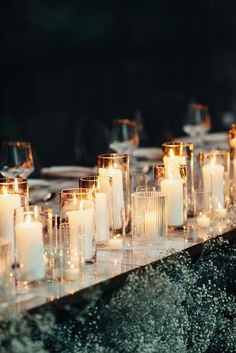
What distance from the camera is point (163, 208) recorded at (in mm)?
2416

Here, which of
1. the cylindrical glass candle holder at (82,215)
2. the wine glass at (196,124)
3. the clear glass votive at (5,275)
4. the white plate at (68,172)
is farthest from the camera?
the wine glass at (196,124)

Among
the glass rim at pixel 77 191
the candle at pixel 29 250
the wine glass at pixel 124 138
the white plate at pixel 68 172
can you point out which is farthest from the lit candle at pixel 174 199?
the wine glass at pixel 124 138

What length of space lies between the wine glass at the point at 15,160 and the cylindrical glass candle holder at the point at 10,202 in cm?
85

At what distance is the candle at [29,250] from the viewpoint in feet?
6.71

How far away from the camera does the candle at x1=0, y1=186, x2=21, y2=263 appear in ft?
7.29

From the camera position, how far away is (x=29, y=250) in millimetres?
2049

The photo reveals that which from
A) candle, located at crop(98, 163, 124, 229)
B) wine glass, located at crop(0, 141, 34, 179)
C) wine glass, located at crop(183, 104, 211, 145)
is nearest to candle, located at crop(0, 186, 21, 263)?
candle, located at crop(98, 163, 124, 229)

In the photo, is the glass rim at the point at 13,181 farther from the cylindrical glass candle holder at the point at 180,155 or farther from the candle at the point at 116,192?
the cylindrical glass candle holder at the point at 180,155

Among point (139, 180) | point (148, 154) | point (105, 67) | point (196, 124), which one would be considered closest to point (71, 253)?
point (139, 180)

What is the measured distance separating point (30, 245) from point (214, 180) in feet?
2.87

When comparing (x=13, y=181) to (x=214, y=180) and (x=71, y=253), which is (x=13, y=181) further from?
(x=214, y=180)

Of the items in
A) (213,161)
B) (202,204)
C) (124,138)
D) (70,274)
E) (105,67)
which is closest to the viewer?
(70,274)

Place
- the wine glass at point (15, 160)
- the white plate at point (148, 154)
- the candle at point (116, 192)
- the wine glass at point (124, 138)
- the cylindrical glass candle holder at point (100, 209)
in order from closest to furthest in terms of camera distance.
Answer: the cylindrical glass candle holder at point (100, 209), the candle at point (116, 192), the wine glass at point (15, 160), the wine glass at point (124, 138), the white plate at point (148, 154)

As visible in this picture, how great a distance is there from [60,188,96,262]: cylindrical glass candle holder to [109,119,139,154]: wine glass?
1.53 metres
